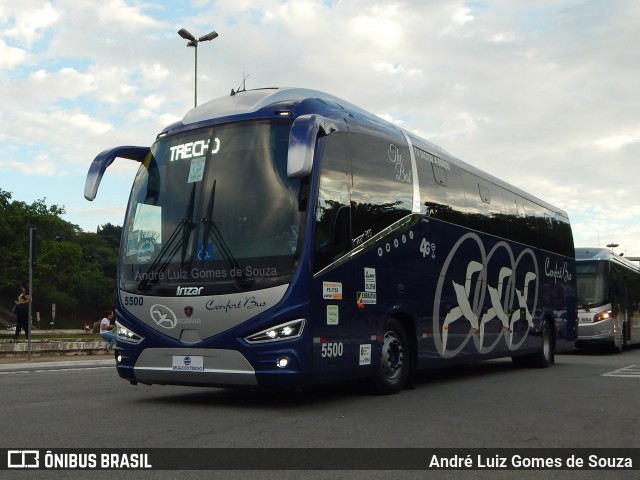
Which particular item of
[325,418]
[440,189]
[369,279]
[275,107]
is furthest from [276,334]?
[440,189]

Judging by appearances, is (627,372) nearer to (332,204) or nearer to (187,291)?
(332,204)

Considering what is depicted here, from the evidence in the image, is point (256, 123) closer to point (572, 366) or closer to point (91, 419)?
point (91, 419)

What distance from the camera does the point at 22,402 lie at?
10148mm

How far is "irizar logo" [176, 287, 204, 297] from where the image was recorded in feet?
31.1

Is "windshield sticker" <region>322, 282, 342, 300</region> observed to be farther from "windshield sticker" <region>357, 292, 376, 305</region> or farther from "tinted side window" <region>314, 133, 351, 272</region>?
"windshield sticker" <region>357, 292, 376, 305</region>

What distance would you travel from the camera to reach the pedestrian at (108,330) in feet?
77.4

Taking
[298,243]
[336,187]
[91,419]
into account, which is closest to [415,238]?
[336,187]

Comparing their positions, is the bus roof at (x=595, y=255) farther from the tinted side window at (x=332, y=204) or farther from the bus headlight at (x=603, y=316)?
the tinted side window at (x=332, y=204)

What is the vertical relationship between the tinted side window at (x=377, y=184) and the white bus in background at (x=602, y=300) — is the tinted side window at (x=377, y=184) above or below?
above

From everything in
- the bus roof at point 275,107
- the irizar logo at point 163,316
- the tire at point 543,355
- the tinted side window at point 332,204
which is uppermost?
the bus roof at point 275,107

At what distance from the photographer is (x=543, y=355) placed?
728 inches

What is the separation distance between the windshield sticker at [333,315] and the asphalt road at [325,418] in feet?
3.21

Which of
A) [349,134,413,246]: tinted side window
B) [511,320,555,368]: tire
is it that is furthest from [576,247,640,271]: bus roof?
[349,134,413,246]: tinted side window

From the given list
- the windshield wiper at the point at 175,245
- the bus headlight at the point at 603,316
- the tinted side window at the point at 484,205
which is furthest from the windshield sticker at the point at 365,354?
the bus headlight at the point at 603,316
